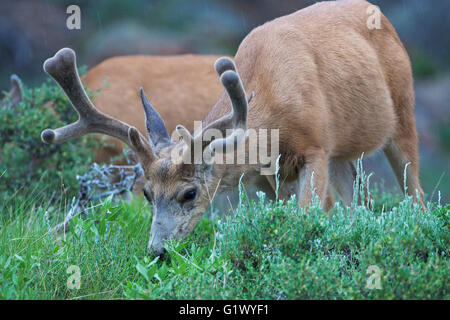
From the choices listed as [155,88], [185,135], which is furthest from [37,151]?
[185,135]

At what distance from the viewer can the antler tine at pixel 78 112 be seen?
4.80m

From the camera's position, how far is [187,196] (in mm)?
5066

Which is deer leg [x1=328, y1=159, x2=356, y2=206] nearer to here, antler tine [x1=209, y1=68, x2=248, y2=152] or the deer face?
the deer face

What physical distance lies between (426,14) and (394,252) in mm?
12278

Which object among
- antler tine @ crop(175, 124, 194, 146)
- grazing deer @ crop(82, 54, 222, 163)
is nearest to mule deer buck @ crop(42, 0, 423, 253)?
antler tine @ crop(175, 124, 194, 146)

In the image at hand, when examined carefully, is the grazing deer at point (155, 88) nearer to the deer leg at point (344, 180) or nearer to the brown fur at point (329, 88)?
the deer leg at point (344, 180)

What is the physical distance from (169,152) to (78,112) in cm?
77

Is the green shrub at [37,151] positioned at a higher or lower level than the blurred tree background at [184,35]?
lower

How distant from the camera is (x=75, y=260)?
4359 millimetres

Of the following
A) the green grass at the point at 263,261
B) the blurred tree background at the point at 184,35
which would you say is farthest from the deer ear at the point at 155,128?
the blurred tree background at the point at 184,35

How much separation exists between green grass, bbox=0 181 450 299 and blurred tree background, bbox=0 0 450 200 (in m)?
9.73

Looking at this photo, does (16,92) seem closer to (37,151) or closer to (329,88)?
(37,151)
